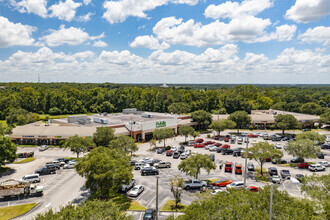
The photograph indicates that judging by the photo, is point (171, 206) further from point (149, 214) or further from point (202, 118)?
point (202, 118)

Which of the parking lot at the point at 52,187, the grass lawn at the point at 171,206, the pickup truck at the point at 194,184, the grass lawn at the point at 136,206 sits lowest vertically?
the parking lot at the point at 52,187

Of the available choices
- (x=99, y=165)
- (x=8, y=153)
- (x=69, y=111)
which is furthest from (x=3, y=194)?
(x=69, y=111)

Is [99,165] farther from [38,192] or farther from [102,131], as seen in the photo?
[102,131]

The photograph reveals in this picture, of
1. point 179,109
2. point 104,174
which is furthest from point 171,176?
point 179,109

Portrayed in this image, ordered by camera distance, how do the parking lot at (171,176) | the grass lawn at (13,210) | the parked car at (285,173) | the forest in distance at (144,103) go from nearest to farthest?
the grass lawn at (13,210)
the parking lot at (171,176)
the parked car at (285,173)
the forest in distance at (144,103)

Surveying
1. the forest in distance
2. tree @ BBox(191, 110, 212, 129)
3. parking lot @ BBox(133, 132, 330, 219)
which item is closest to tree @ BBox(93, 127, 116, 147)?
parking lot @ BBox(133, 132, 330, 219)

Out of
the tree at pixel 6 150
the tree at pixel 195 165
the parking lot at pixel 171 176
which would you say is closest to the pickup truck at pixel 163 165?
the parking lot at pixel 171 176

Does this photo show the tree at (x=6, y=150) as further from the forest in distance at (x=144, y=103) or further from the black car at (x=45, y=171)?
the forest in distance at (x=144, y=103)

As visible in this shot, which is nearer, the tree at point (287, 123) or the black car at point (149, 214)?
the black car at point (149, 214)
